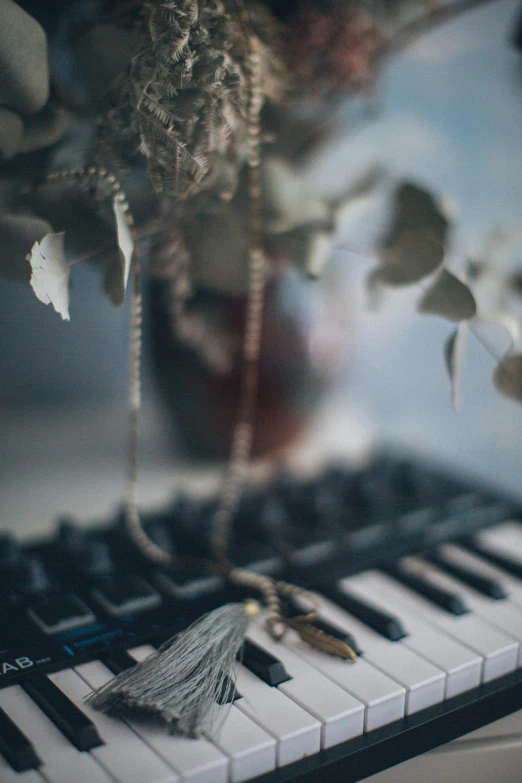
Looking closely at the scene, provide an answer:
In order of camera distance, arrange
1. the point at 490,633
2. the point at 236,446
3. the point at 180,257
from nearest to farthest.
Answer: the point at 490,633, the point at 180,257, the point at 236,446

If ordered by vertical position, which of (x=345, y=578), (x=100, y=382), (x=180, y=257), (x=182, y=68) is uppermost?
(x=182, y=68)

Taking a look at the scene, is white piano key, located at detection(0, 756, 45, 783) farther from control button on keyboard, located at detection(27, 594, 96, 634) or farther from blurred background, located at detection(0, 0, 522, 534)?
blurred background, located at detection(0, 0, 522, 534)

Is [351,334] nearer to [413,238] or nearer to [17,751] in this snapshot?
[413,238]

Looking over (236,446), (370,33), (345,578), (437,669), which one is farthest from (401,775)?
(370,33)

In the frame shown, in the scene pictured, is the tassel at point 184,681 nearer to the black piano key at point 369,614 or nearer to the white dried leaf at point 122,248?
the black piano key at point 369,614

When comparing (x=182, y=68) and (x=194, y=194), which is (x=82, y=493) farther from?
(x=182, y=68)

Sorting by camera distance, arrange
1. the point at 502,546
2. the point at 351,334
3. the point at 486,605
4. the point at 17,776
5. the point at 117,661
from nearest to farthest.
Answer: the point at 17,776 < the point at 117,661 < the point at 486,605 < the point at 502,546 < the point at 351,334

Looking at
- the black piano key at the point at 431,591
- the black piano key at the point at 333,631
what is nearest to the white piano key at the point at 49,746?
the black piano key at the point at 333,631

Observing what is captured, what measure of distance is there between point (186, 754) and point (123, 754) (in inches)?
1.5

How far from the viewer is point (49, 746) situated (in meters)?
0.40

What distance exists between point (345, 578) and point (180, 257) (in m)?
0.36

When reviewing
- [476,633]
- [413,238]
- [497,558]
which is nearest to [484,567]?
[497,558]

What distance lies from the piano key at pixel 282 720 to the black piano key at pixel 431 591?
20 cm

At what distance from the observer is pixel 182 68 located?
0.45 m
